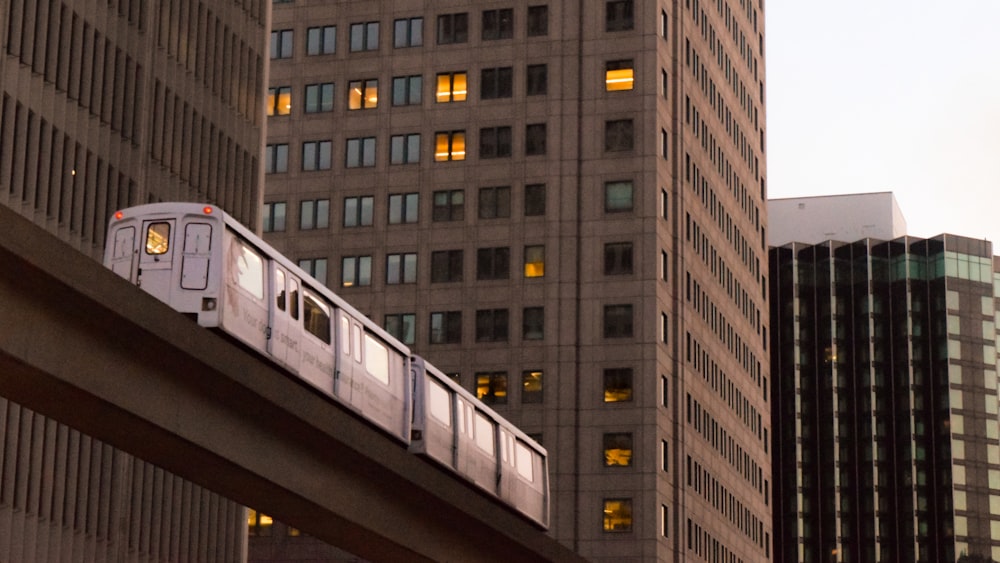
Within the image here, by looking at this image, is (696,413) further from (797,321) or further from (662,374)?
(797,321)

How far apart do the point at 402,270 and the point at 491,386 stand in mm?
8558

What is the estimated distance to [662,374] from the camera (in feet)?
320

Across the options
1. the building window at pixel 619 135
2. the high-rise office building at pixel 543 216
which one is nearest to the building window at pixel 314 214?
the high-rise office building at pixel 543 216

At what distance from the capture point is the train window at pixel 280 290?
34.5m

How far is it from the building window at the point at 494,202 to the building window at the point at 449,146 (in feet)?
8.71

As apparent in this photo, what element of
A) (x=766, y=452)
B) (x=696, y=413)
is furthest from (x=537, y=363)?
(x=766, y=452)

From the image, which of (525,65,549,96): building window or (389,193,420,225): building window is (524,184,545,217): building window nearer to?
(525,65,549,96): building window

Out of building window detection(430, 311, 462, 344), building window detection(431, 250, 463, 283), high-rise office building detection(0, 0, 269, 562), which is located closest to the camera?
high-rise office building detection(0, 0, 269, 562)

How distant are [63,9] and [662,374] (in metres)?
51.4

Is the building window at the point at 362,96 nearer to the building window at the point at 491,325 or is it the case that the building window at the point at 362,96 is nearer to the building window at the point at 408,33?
the building window at the point at 408,33

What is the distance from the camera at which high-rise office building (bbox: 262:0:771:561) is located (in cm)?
9625

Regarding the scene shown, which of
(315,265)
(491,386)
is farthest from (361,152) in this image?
(491,386)

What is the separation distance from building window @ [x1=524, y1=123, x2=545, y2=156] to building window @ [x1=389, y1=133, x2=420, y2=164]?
6.27 meters

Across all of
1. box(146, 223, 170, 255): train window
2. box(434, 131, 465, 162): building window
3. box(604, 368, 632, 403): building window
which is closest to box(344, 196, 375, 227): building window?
box(434, 131, 465, 162): building window
